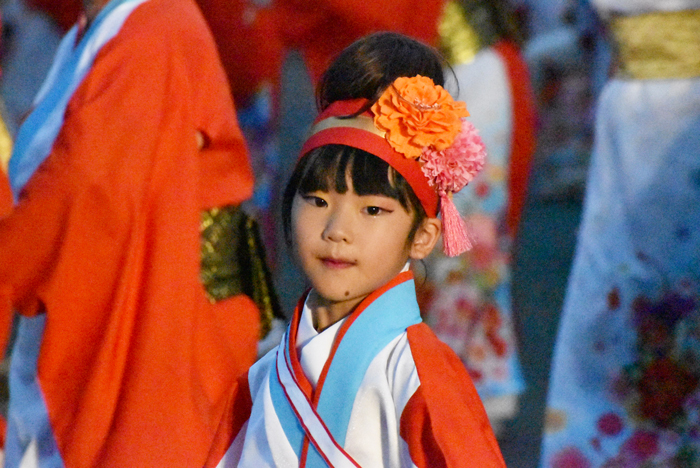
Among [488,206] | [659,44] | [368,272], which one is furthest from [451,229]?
[488,206]

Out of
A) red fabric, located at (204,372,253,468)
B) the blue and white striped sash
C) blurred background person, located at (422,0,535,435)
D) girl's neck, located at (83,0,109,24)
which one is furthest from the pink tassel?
blurred background person, located at (422,0,535,435)

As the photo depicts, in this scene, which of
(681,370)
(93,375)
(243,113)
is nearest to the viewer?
(93,375)

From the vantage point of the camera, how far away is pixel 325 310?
140cm

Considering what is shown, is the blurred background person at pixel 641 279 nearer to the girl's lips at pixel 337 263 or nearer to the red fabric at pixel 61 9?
the girl's lips at pixel 337 263

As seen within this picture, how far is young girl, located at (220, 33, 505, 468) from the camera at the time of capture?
1.27 metres

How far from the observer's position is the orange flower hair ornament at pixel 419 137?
4.35 ft

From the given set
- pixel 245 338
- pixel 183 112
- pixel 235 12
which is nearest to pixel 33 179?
pixel 183 112

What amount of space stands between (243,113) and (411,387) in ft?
7.93

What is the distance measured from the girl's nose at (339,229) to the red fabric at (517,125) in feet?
5.64

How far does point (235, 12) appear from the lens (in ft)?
10.6

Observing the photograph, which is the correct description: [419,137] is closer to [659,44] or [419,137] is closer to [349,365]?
[349,365]

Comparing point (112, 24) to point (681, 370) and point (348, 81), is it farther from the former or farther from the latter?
point (681, 370)

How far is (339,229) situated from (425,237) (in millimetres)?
172

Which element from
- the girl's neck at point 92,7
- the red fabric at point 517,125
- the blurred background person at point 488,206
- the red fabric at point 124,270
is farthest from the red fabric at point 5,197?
the red fabric at point 517,125
